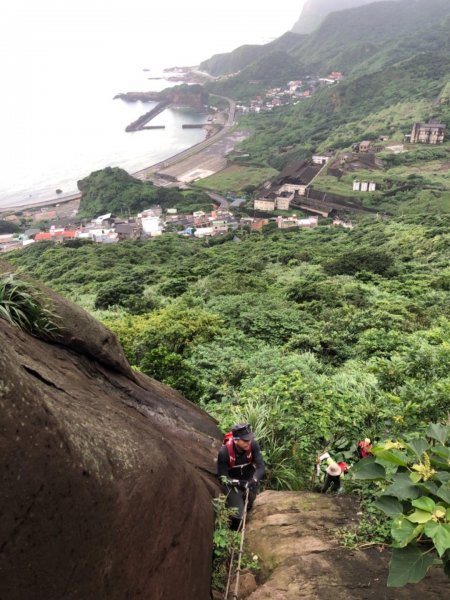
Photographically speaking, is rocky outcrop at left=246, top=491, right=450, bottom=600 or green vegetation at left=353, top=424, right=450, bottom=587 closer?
green vegetation at left=353, top=424, right=450, bottom=587

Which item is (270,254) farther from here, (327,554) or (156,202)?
(156,202)

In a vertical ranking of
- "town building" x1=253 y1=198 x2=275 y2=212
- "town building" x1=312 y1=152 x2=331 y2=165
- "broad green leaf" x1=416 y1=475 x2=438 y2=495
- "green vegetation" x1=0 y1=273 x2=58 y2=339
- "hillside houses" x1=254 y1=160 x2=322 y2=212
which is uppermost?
"town building" x1=312 y1=152 x2=331 y2=165

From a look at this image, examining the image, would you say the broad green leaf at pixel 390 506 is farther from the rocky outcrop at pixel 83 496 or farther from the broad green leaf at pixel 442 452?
the rocky outcrop at pixel 83 496

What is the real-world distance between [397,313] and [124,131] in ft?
385

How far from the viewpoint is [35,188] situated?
80125 mm

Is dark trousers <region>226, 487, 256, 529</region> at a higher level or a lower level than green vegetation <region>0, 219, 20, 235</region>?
higher

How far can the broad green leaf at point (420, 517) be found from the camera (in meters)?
2.43

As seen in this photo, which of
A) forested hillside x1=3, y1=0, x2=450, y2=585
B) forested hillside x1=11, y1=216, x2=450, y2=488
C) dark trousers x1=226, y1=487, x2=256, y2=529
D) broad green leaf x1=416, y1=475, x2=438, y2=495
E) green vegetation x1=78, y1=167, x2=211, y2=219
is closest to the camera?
broad green leaf x1=416, y1=475, x2=438, y2=495

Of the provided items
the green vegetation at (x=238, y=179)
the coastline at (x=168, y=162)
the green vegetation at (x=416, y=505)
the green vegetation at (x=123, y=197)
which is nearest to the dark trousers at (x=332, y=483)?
the green vegetation at (x=416, y=505)

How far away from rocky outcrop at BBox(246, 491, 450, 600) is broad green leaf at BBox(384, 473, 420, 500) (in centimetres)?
115

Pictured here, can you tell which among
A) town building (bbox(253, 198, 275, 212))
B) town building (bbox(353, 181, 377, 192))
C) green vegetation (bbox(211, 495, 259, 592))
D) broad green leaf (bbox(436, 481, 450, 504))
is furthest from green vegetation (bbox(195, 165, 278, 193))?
broad green leaf (bbox(436, 481, 450, 504))

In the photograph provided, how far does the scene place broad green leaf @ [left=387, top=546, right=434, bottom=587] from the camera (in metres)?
2.40

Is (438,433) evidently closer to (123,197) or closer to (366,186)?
(366,186)

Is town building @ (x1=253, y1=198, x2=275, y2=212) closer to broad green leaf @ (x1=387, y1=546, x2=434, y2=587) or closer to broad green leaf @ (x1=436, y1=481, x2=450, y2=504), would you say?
broad green leaf @ (x1=436, y1=481, x2=450, y2=504)
